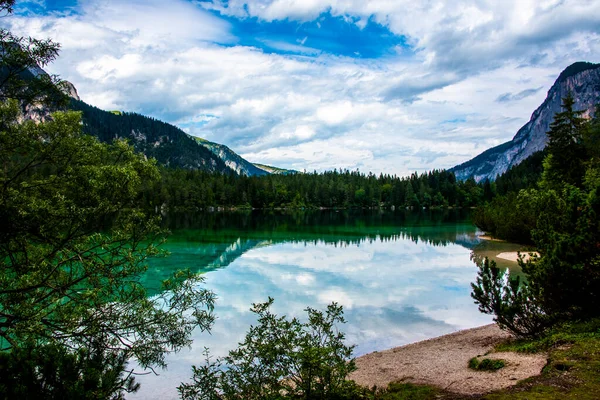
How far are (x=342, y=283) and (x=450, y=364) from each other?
1948 cm

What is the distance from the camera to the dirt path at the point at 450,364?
11.3m

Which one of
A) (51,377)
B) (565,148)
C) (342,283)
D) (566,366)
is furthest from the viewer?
(565,148)

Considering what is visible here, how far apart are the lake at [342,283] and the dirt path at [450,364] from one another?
180 cm

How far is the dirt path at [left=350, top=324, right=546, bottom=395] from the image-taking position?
11.3m

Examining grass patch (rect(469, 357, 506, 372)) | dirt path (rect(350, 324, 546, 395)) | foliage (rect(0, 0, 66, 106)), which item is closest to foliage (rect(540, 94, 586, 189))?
dirt path (rect(350, 324, 546, 395))

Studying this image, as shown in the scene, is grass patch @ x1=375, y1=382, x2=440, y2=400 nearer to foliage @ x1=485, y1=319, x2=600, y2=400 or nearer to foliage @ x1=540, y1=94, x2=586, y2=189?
foliage @ x1=485, y1=319, x2=600, y2=400

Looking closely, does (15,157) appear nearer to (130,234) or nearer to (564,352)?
(130,234)

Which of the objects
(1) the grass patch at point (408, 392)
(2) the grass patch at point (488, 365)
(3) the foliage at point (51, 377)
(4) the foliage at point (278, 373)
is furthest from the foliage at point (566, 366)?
(3) the foliage at point (51, 377)

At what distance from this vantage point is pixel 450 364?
14.8 meters

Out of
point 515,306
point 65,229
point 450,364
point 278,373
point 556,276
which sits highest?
point 65,229

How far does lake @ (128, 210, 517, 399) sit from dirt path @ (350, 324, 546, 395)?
1.80 meters

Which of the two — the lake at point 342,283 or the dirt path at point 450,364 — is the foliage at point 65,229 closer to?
the lake at point 342,283

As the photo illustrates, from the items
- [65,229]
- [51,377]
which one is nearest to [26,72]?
[65,229]

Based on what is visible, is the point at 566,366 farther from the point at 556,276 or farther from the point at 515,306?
the point at 515,306
